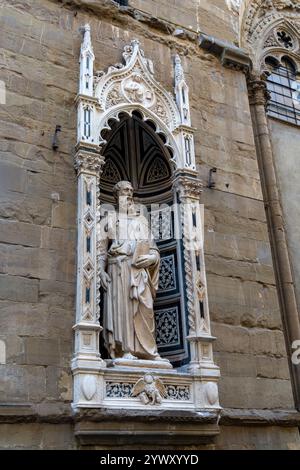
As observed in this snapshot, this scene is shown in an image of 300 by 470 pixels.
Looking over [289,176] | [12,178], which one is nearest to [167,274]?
[12,178]

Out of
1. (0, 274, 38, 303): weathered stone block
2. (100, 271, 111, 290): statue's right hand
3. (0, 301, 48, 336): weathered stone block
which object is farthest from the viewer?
(100, 271, 111, 290): statue's right hand

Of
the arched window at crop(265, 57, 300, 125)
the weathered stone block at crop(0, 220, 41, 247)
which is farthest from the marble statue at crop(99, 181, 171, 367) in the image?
the arched window at crop(265, 57, 300, 125)

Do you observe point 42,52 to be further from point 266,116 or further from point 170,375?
point 266,116

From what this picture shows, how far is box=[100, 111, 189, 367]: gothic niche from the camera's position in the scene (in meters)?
6.84

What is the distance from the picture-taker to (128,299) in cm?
644

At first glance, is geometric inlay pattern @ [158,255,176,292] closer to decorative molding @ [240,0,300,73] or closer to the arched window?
the arched window

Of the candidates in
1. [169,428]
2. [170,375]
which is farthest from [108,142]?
[169,428]

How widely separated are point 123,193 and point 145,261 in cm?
105

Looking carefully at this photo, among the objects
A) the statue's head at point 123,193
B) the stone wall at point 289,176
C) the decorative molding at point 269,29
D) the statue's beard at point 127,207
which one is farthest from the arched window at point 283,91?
the statue's beard at point 127,207

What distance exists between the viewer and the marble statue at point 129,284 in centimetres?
623

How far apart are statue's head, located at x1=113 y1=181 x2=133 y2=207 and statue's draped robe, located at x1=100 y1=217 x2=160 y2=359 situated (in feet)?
1.49

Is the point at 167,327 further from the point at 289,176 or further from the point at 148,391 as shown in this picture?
the point at 289,176

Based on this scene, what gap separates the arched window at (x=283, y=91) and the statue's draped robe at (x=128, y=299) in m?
5.41

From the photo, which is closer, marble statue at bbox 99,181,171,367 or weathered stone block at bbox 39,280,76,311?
weathered stone block at bbox 39,280,76,311
